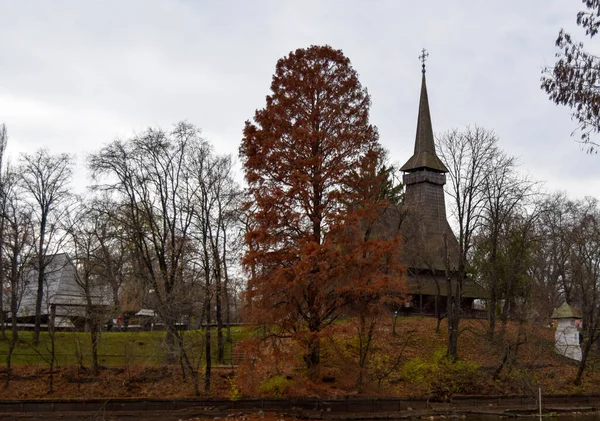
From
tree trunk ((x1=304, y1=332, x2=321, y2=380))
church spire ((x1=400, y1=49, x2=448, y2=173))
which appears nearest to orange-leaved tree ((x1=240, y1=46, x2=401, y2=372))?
tree trunk ((x1=304, y1=332, x2=321, y2=380))

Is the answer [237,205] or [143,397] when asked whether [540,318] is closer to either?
[237,205]

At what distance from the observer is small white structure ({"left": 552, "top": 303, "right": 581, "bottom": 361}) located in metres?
34.6

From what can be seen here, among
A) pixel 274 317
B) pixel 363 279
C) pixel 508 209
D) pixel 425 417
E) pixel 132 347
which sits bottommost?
pixel 425 417

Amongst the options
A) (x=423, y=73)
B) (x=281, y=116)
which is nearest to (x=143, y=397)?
(x=281, y=116)

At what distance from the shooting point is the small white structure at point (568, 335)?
113ft

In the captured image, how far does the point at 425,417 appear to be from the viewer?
2470 centimetres

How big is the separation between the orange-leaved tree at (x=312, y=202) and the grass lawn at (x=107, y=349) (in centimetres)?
597

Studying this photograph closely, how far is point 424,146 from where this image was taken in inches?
1773

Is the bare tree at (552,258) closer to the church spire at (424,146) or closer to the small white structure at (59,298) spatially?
the church spire at (424,146)

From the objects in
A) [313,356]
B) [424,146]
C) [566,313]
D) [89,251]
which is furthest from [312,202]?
[424,146]

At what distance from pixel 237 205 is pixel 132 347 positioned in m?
9.24

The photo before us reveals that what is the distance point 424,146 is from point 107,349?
2581 cm

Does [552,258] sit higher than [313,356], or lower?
higher

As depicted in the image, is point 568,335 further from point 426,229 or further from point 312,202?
point 312,202
